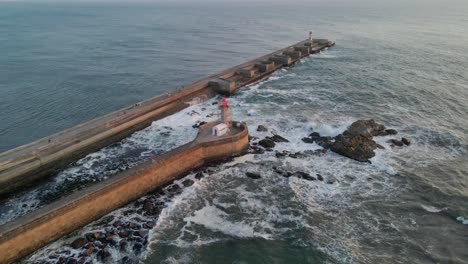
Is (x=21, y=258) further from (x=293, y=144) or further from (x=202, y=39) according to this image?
(x=202, y=39)

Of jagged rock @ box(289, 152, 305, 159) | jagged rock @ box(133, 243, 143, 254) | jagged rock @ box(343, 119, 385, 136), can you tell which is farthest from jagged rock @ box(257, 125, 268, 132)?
jagged rock @ box(133, 243, 143, 254)

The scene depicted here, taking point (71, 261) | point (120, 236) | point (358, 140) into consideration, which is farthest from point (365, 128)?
point (71, 261)

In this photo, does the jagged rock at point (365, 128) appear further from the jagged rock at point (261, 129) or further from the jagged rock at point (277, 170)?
the jagged rock at point (277, 170)

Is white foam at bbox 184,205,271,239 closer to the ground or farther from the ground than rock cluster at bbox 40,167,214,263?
farther from the ground

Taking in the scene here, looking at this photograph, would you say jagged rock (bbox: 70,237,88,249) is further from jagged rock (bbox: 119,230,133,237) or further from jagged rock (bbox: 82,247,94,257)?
jagged rock (bbox: 119,230,133,237)

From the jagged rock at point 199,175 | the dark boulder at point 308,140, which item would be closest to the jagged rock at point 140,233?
the jagged rock at point 199,175

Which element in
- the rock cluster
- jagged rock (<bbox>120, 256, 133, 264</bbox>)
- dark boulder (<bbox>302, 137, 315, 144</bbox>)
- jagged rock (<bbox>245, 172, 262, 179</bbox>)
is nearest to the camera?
jagged rock (<bbox>120, 256, 133, 264</bbox>)

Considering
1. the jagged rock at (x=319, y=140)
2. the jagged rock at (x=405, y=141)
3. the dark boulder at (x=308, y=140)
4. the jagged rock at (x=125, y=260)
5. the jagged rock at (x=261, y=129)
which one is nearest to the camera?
the jagged rock at (x=125, y=260)
